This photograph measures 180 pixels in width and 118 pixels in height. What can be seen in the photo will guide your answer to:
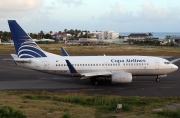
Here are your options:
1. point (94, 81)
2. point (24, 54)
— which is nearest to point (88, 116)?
point (94, 81)

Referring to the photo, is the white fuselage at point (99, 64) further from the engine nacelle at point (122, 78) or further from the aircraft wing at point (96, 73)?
the engine nacelle at point (122, 78)

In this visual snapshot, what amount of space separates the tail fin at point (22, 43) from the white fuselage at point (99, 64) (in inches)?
31.1

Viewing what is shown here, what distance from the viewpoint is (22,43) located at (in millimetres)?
33938

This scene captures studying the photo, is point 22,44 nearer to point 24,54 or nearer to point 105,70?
point 24,54

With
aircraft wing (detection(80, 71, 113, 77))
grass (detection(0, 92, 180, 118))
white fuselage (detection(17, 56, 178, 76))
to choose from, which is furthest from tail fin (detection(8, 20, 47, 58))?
grass (detection(0, 92, 180, 118))

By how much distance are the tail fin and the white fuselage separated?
0.79m

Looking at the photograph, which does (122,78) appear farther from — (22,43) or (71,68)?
(22,43)

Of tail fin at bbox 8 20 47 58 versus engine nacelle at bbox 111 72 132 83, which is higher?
tail fin at bbox 8 20 47 58

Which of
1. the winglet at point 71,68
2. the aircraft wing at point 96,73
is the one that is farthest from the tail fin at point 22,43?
the aircraft wing at point 96,73

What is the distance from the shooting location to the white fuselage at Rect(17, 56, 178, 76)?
33875 mm

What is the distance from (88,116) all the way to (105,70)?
1820 centimetres

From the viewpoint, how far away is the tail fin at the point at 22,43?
33656 millimetres

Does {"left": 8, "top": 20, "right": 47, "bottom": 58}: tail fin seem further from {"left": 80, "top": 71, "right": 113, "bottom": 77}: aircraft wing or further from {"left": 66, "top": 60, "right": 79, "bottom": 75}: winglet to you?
{"left": 80, "top": 71, "right": 113, "bottom": 77}: aircraft wing

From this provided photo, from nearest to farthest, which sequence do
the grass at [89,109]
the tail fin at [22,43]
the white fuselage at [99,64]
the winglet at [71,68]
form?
the grass at [89,109], the winglet at [71,68], the tail fin at [22,43], the white fuselage at [99,64]
